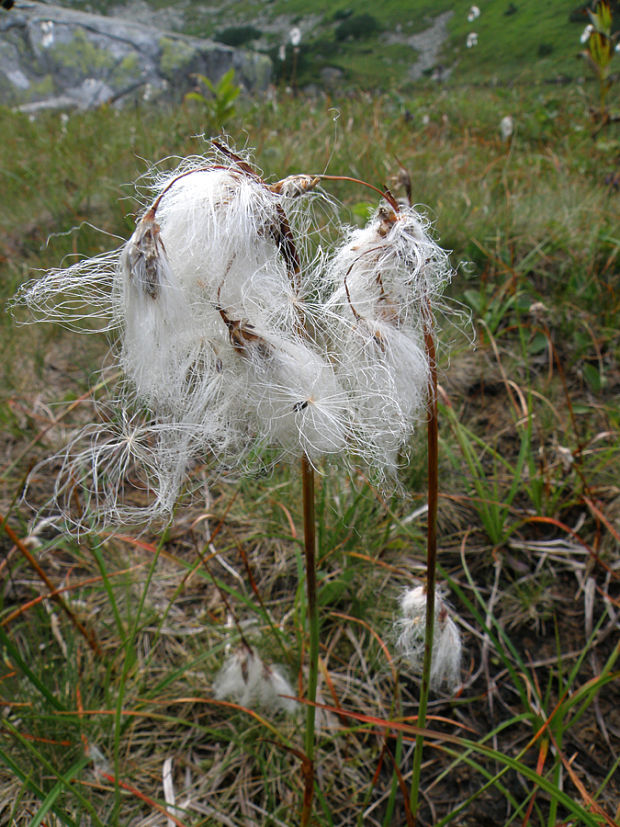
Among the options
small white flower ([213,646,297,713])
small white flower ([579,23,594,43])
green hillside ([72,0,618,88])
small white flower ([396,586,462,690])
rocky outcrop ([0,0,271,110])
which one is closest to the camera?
small white flower ([396,586,462,690])

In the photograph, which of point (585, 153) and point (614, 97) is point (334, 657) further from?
point (614, 97)

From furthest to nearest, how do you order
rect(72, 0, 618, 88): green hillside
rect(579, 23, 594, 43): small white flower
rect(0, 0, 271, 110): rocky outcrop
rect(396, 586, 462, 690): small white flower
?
rect(72, 0, 618, 88): green hillside → rect(0, 0, 271, 110): rocky outcrop → rect(579, 23, 594, 43): small white flower → rect(396, 586, 462, 690): small white flower

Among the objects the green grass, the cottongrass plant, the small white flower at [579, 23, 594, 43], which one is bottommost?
the green grass

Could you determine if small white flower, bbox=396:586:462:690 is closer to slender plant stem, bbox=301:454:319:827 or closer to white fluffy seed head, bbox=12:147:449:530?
slender plant stem, bbox=301:454:319:827

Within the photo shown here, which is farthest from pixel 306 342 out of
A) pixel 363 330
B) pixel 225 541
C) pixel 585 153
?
pixel 585 153

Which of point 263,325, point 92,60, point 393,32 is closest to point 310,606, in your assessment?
point 263,325

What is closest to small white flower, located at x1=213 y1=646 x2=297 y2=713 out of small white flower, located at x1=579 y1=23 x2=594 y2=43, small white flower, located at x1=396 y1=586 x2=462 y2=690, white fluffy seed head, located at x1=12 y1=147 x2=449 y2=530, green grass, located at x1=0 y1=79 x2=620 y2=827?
green grass, located at x1=0 y1=79 x2=620 y2=827

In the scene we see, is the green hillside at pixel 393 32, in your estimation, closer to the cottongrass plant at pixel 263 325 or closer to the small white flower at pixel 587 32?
the small white flower at pixel 587 32
